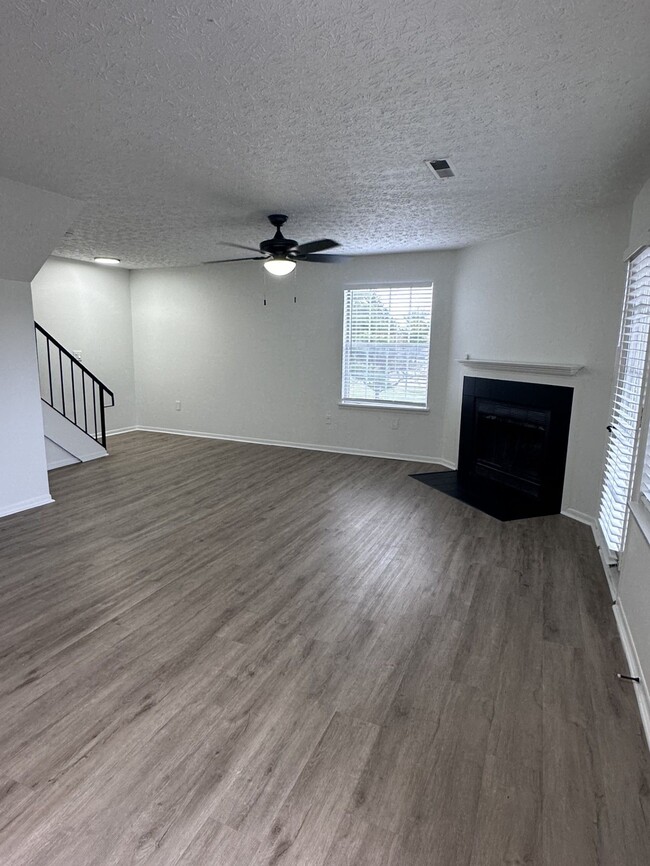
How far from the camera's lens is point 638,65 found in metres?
1.78

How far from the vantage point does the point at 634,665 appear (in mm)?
2178

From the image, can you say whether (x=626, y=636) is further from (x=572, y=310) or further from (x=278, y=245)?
(x=278, y=245)

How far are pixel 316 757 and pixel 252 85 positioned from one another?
2.68 metres

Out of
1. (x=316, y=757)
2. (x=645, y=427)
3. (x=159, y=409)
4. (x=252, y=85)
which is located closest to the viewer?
(x=316, y=757)

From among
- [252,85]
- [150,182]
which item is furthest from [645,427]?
[150,182]

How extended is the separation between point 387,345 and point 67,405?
4.54 meters

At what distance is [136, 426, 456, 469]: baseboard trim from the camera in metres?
6.09

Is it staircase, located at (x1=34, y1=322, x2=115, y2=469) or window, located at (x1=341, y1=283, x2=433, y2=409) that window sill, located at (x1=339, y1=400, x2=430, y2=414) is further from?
staircase, located at (x1=34, y1=322, x2=115, y2=469)

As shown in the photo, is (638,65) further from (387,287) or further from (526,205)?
(387,287)

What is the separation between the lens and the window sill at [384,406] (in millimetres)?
6035

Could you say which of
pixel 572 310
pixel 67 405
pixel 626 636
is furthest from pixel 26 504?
pixel 572 310

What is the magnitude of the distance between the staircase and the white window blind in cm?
569

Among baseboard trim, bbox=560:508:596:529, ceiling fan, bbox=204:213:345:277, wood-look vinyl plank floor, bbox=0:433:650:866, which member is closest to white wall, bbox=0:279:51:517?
wood-look vinyl plank floor, bbox=0:433:650:866

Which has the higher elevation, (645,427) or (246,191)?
(246,191)
